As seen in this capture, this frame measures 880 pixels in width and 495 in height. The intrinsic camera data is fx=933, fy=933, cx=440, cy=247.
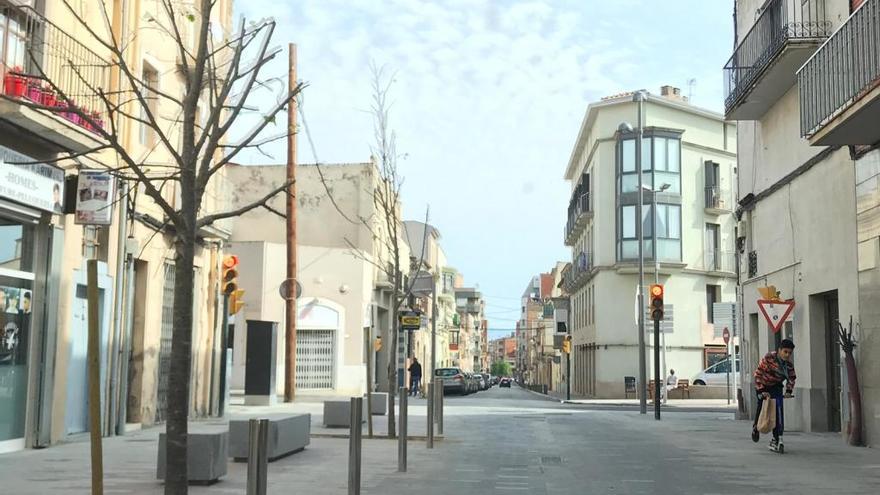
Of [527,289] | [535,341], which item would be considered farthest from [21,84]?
[527,289]

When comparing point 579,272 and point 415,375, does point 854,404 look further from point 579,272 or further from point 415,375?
point 579,272

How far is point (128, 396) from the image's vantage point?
16.7 metres

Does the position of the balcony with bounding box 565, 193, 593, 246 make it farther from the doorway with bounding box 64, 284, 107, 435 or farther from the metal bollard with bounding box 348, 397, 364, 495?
the metal bollard with bounding box 348, 397, 364, 495

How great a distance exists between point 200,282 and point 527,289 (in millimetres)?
152170

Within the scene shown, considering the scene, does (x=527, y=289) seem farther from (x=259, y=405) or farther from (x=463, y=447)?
(x=463, y=447)

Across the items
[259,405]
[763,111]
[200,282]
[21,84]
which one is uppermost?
[763,111]

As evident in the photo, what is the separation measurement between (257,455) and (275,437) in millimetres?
6536

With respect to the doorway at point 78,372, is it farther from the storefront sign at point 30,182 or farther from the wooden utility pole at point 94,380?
the wooden utility pole at point 94,380

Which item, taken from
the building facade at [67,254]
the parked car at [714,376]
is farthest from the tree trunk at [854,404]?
the parked car at [714,376]

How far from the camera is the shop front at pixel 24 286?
39.6ft

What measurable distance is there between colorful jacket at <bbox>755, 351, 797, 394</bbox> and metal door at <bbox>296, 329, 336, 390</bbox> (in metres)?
25.8

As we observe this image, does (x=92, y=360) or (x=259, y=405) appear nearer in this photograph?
(x=92, y=360)

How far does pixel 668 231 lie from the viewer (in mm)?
47156

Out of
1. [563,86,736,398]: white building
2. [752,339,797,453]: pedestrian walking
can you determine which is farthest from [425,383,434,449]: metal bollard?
[563,86,736,398]: white building
